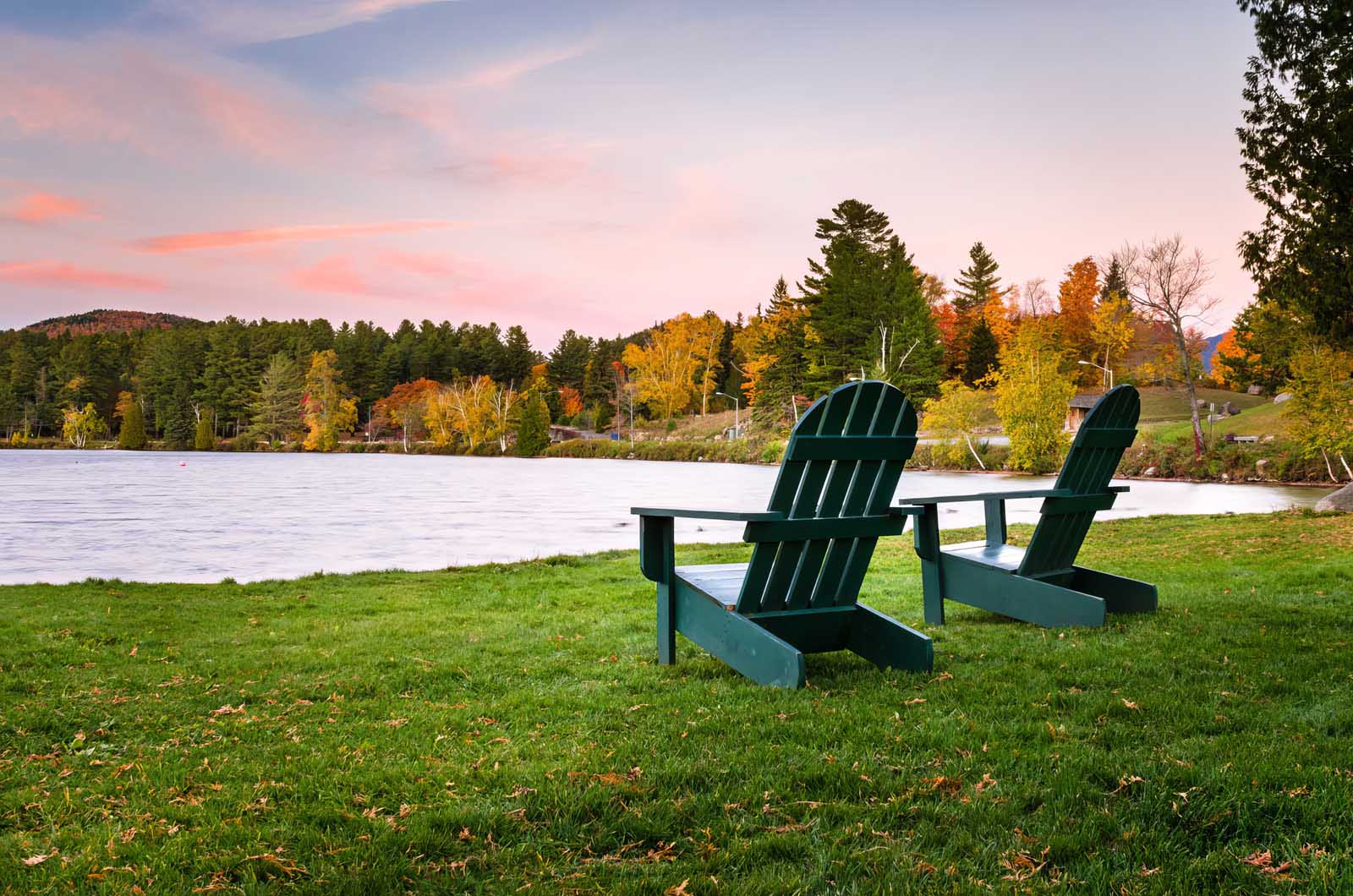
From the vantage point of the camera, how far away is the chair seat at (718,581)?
383 cm

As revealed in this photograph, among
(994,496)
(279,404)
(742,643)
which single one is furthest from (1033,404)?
(279,404)

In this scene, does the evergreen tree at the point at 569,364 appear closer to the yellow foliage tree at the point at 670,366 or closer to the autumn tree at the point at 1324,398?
the yellow foliage tree at the point at 670,366

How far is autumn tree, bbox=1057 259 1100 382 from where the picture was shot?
5734 cm

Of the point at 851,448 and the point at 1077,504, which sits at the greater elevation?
the point at 851,448

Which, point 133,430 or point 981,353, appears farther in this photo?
point 133,430

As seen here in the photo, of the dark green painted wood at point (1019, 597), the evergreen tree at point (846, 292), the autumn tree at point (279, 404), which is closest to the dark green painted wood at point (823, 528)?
the dark green painted wood at point (1019, 597)

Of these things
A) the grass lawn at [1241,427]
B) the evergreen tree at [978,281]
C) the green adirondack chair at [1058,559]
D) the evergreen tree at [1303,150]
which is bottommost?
the green adirondack chair at [1058,559]

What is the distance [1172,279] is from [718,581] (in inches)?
1341

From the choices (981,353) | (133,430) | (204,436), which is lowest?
(204,436)

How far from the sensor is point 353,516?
1688cm

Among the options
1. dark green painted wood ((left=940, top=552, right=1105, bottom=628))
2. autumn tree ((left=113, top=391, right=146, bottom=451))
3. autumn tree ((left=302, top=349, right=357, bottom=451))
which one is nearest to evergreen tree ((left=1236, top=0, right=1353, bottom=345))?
dark green painted wood ((left=940, top=552, right=1105, bottom=628))

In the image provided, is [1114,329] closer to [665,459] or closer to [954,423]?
[954,423]

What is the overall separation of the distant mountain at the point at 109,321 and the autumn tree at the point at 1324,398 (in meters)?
126

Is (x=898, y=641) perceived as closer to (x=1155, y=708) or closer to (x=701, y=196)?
(x=1155, y=708)
